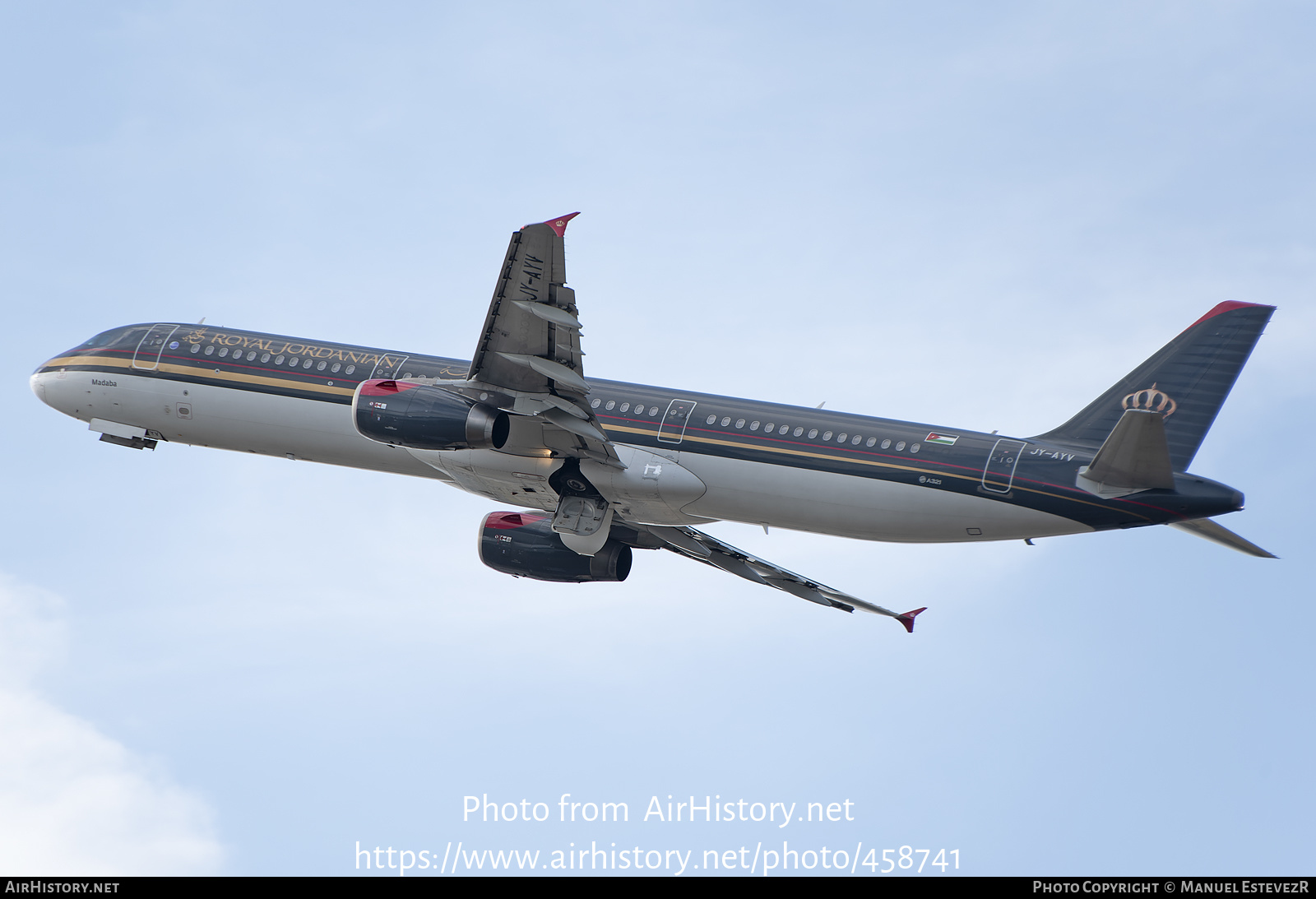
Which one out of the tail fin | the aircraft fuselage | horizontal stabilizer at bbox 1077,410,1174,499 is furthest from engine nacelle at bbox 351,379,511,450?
the tail fin

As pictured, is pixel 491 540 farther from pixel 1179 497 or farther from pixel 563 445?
pixel 1179 497

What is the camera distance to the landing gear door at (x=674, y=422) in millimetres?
34844

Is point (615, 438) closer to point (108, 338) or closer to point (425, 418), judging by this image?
point (425, 418)

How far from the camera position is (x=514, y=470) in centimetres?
3491

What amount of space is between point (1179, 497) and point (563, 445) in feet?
45.8

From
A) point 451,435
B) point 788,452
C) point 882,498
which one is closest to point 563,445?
point 451,435

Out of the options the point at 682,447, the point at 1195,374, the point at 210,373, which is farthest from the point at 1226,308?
the point at 210,373

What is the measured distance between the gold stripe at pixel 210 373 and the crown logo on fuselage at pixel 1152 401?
19190mm

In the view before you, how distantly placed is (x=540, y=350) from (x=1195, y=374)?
1456cm

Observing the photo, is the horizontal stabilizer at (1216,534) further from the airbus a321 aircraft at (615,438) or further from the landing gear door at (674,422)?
the landing gear door at (674,422)

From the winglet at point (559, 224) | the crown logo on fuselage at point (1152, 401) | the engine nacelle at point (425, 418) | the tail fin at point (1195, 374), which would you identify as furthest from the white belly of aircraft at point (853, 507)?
the winglet at point (559, 224)

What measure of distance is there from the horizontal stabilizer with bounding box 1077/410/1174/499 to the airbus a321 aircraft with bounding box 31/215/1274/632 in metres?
0.05

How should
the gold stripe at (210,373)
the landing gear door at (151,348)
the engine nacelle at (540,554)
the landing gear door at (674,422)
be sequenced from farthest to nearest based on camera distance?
the landing gear door at (151,348), the engine nacelle at (540,554), the gold stripe at (210,373), the landing gear door at (674,422)

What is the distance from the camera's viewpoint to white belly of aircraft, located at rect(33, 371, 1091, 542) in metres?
32.8
